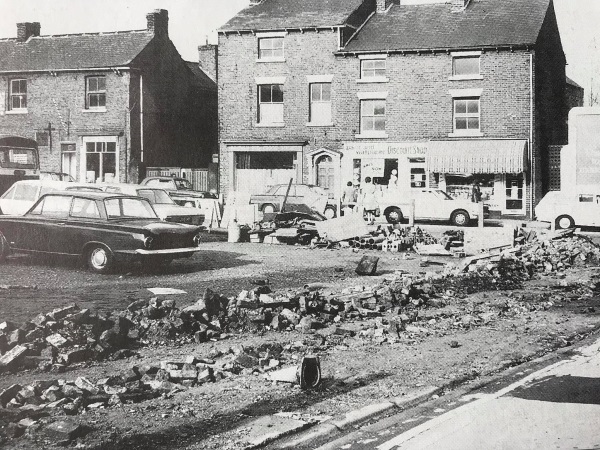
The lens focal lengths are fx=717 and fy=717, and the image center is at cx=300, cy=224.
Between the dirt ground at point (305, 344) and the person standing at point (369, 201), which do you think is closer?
the dirt ground at point (305, 344)

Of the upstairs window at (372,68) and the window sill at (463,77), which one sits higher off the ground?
the upstairs window at (372,68)

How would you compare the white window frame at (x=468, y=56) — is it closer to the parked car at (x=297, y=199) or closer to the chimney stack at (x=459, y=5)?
the chimney stack at (x=459, y=5)

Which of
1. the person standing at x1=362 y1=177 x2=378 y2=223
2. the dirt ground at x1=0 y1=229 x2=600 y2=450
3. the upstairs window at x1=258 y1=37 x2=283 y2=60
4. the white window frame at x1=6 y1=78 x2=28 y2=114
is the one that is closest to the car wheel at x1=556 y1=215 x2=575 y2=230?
the person standing at x1=362 y1=177 x2=378 y2=223

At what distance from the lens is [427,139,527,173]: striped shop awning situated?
3114cm

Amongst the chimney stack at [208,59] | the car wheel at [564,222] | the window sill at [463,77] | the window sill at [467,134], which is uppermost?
the chimney stack at [208,59]

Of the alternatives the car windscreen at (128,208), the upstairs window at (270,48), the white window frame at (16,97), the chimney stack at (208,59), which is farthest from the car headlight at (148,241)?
the chimney stack at (208,59)

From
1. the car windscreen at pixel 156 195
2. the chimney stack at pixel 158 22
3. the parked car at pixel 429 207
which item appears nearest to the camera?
the car windscreen at pixel 156 195

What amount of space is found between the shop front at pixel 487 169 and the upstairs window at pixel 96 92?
16.4 meters

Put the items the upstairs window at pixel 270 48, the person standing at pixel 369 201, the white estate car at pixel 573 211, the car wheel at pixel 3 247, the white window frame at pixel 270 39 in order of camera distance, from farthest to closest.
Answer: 1. the upstairs window at pixel 270 48
2. the white window frame at pixel 270 39
3. the person standing at pixel 369 201
4. the white estate car at pixel 573 211
5. the car wheel at pixel 3 247

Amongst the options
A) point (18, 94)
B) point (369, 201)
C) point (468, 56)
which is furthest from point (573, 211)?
point (18, 94)

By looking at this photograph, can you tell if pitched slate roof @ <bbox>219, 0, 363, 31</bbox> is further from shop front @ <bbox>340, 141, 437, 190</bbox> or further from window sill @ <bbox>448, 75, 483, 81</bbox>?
shop front @ <bbox>340, 141, 437, 190</bbox>

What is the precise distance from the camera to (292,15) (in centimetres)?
3538

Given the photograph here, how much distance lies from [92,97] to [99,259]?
24013mm

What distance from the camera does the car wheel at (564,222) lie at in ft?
83.0
